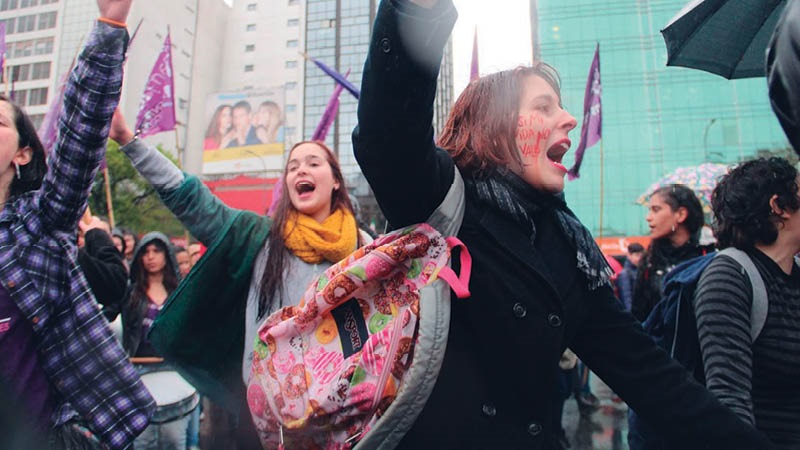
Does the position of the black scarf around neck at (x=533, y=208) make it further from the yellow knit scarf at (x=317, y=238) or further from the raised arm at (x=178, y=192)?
the raised arm at (x=178, y=192)

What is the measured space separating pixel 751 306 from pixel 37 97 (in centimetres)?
5936

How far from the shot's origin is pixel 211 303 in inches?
82.9

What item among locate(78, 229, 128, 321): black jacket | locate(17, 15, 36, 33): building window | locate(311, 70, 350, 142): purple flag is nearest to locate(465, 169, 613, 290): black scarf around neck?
locate(78, 229, 128, 321): black jacket

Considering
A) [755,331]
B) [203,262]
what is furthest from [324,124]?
[755,331]

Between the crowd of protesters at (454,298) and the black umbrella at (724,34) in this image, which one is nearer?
the crowd of protesters at (454,298)

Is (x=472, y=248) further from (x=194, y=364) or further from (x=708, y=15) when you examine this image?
(x=708, y=15)

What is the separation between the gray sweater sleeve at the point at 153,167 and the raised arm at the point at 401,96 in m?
1.56

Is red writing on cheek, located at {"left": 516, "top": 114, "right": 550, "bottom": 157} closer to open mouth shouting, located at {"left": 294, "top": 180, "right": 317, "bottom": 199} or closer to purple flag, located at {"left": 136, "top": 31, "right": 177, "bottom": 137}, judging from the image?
open mouth shouting, located at {"left": 294, "top": 180, "right": 317, "bottom": 199}

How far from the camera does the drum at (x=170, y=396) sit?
277 centimetres

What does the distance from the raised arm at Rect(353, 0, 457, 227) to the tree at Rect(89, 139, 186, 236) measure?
1249 inches

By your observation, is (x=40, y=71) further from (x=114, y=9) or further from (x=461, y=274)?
(x=461, y=274)

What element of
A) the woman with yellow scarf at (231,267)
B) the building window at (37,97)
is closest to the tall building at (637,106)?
the woman with yellow scarf at (231,267)

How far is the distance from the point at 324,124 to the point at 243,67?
187ft

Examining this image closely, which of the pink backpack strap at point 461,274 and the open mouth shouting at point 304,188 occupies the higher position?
the open mouth shouting at point 304,188
